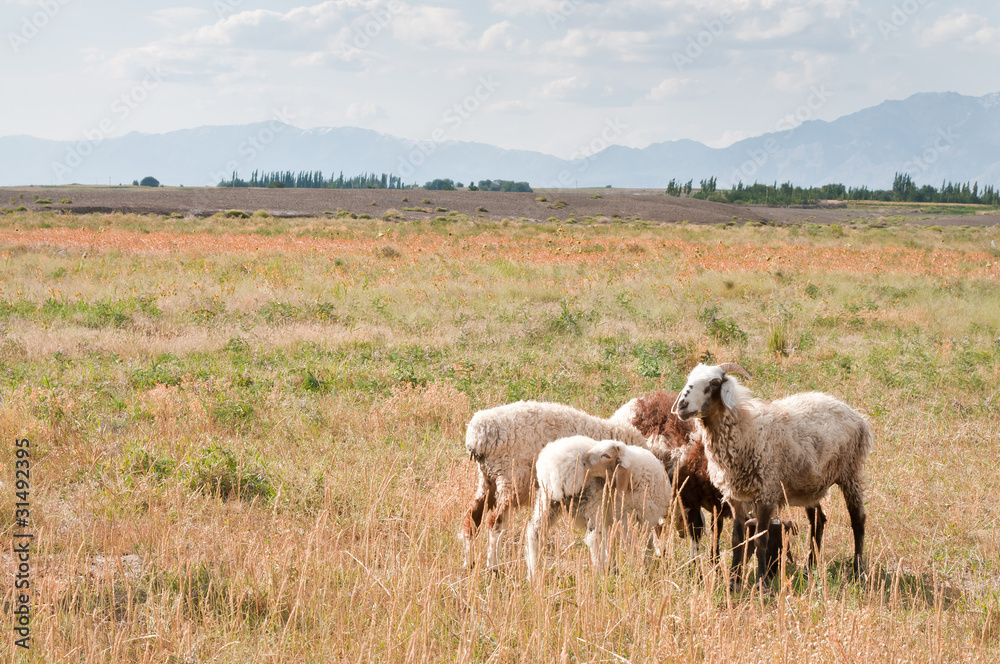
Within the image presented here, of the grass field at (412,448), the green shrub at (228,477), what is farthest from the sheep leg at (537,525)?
the green shrub at (228,477)

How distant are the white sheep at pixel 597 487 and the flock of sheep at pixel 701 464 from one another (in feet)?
0.03

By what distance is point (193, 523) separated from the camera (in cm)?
587

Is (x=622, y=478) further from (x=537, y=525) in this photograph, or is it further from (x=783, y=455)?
(x=783, y=455)

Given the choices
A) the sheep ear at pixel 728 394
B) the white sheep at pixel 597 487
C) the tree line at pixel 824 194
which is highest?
the tree line at pixel 824 194

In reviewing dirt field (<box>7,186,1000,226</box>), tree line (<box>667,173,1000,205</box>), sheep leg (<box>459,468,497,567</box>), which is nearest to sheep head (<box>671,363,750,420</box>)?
sheep leg (<box>459,468,497,567</box>)

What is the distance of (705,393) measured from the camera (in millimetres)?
5867

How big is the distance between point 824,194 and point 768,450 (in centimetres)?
15760

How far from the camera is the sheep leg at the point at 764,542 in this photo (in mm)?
5487

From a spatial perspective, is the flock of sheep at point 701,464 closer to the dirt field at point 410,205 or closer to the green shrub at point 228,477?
the green shrub at point 228,477

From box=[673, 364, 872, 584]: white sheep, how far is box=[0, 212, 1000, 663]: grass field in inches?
21.4

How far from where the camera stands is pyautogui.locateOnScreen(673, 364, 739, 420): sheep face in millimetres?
5781

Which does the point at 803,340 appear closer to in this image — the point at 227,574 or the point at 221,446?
the point at 221,446

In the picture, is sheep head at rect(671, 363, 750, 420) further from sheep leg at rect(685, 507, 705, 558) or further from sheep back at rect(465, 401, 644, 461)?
sheep leg at rect(685, 507, 705, 558)

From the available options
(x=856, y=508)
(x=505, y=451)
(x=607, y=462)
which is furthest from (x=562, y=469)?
(x=856, y=508)
